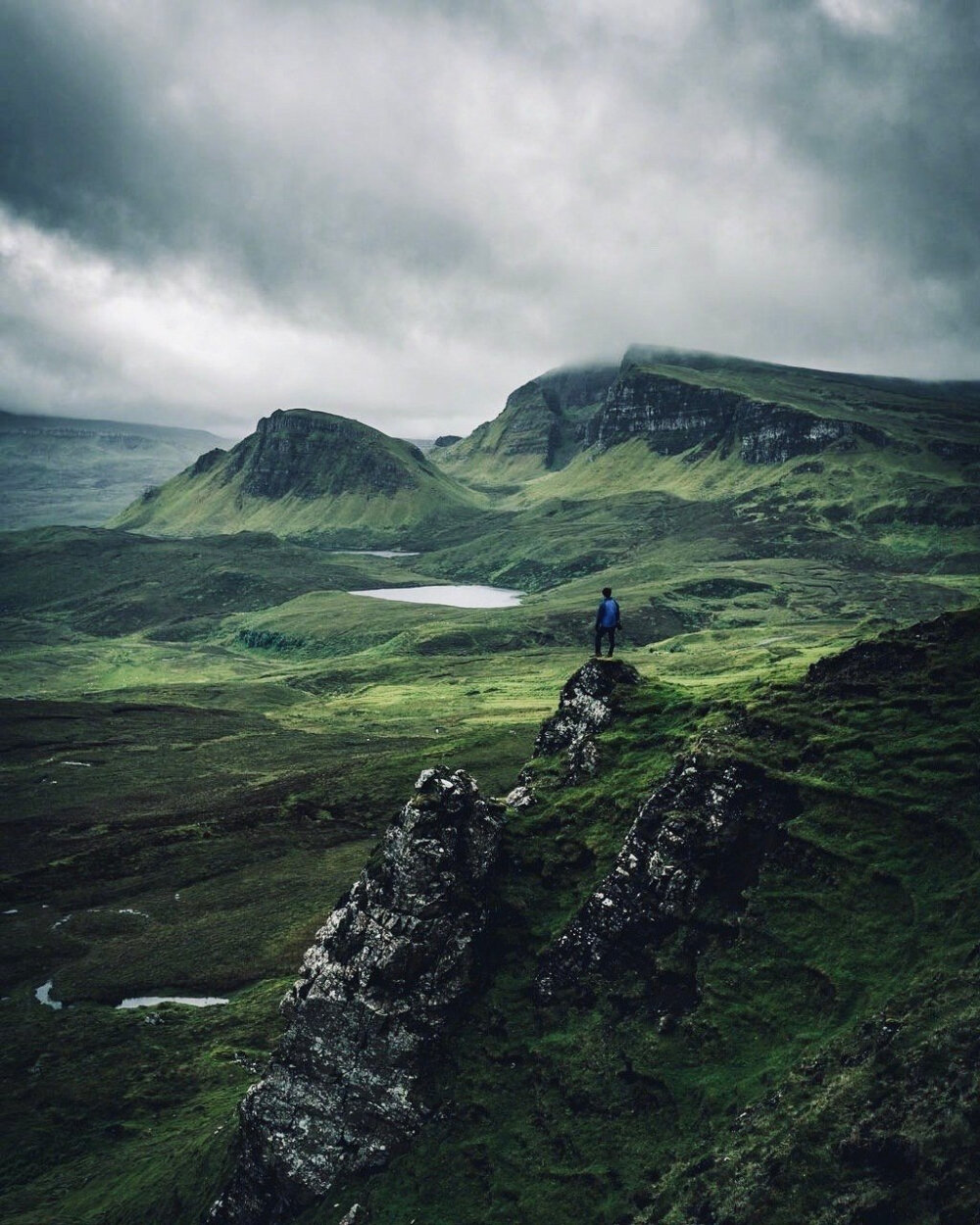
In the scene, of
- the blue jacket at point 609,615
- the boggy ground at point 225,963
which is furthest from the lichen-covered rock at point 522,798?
the blue jacket at point 609,615

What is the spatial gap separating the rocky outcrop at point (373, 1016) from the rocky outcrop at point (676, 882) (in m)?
7.56

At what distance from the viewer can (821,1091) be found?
40.6 meters

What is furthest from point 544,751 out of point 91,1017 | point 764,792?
point 91,1017

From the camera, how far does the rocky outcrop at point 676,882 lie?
172 feet

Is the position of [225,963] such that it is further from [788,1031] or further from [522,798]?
[788,1031]

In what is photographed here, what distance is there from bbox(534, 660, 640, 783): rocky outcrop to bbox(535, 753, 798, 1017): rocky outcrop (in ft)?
43.7

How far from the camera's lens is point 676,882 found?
53.5 metres

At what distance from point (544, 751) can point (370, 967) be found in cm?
2485

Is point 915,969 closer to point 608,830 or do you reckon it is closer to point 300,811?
point 608,830

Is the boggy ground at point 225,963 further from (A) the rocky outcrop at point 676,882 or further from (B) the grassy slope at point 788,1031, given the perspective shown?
(A) the rocky outcrop at point 676,882

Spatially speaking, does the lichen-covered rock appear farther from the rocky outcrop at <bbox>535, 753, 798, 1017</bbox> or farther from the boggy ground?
the rocky outcrop at <bbox>535, 753, 798, 1017</bbox>

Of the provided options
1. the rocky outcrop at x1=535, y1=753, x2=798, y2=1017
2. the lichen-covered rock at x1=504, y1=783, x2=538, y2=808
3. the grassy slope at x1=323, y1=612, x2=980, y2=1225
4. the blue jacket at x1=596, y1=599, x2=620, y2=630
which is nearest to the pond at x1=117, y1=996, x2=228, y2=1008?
the grassy slope at x1=323, y1=612, x2=980, y2=1225

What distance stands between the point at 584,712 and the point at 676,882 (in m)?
21.3

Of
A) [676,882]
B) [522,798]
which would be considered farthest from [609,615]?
[676,882]
